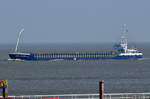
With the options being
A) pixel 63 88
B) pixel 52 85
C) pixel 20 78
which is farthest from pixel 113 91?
pixel 20 78

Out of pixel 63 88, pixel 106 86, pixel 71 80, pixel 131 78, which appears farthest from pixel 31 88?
pixel 131 78

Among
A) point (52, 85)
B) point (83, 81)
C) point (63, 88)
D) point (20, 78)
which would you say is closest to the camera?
point (63, 88)

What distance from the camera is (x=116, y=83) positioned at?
12988cm

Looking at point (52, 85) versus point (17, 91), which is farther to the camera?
point (52, 85)

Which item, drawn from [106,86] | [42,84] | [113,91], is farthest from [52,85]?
[113,91]

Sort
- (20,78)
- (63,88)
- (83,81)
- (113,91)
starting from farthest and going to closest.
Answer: (20,78)
(83,81)
(63,88)
(113,91)

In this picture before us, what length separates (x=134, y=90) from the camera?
11262 centimetres

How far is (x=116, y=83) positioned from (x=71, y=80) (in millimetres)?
14675

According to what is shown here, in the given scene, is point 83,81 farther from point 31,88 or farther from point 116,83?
point 31,88

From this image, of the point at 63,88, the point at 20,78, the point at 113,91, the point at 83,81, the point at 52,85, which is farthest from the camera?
the point at 20,78

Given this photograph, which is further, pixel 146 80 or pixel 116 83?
pixel 146 80

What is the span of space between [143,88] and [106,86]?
8.24 metres

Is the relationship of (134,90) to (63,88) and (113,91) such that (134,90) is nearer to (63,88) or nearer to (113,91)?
(113,91)

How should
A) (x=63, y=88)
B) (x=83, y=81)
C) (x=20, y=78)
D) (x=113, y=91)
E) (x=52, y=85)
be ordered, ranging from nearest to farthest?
(x=113, y=91)
(x=63, y=88)
(x=52, y=85)
(x=83, y=81)
(x=20, y=78)
